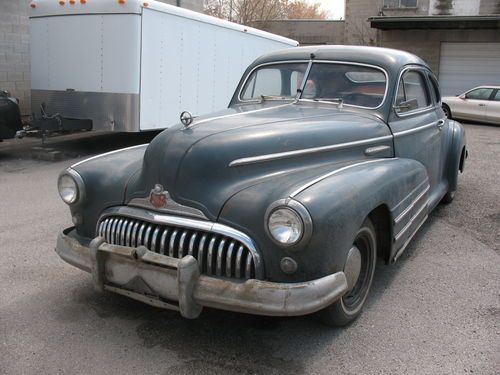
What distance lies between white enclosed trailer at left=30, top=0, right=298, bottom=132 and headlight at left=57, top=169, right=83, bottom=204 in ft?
17.6

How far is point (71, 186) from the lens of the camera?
353 cm

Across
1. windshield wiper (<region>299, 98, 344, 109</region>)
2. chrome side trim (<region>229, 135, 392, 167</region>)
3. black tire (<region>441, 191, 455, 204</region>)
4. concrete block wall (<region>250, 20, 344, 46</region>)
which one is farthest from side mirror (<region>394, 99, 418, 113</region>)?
concrete block wall (<region>250, 20, 344, 46</region>)

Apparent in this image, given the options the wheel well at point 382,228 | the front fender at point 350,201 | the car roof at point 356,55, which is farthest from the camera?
the car roof at point 356,55

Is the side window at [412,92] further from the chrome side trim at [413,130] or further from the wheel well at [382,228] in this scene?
the wheel well at [382,228]

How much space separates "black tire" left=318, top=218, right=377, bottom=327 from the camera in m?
3.15

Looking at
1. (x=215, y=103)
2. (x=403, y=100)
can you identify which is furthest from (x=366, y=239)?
(x=215, y=103)

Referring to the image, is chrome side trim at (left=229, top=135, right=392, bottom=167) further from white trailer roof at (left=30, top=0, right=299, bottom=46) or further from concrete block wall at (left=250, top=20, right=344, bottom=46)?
concrete block wall at (left=250, top=20, right=344, bottom=46)

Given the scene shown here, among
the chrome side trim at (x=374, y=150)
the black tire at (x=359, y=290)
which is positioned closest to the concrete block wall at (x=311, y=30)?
the chrome side trim at (x=374, y=150)

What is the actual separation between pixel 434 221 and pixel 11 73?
10.9m

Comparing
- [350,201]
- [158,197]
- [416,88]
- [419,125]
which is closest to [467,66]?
[416,88]

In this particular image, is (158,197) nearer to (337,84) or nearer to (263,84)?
(337,84)

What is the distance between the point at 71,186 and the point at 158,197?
82 cm

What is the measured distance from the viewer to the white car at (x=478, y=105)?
50.9ft

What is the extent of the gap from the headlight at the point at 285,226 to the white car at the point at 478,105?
14.2 metres
